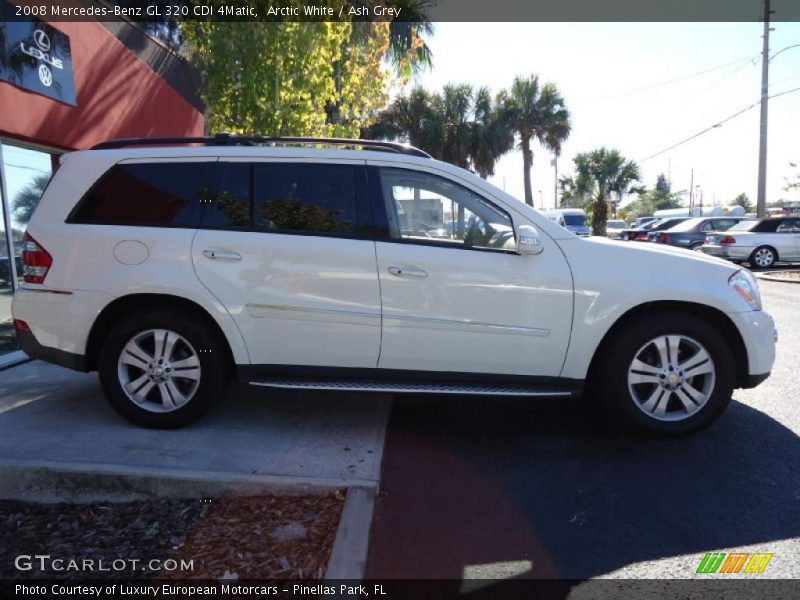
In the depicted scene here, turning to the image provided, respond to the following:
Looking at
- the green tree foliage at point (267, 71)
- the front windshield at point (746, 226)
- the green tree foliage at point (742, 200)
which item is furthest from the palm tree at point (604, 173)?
the green tree foliage at point (742, 200)

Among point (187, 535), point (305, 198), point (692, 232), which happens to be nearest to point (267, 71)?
point (305, 198)

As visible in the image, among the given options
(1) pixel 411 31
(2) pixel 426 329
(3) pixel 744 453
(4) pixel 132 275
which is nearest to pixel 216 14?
(4) pixel 132 275

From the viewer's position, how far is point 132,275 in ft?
13.0

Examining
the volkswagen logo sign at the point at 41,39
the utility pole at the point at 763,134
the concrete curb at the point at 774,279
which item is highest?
the utility pole at the point at 763,134

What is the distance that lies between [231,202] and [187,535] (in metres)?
2.15

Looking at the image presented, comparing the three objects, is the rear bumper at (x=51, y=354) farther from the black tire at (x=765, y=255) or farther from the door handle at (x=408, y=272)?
the black tire at (x=765, y=255)

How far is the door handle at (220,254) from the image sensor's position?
13.0ft

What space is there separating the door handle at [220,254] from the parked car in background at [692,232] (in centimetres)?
1835

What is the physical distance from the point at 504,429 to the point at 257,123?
226 inches

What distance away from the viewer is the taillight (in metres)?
4.09

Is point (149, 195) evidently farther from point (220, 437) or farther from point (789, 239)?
point (789, 239)

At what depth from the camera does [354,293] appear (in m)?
3.92

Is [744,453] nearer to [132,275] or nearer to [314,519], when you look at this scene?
[314,519]

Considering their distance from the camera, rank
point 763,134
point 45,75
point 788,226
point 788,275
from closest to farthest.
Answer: point 45,75 < point 788,275 < point 788,226 < point 763,134
